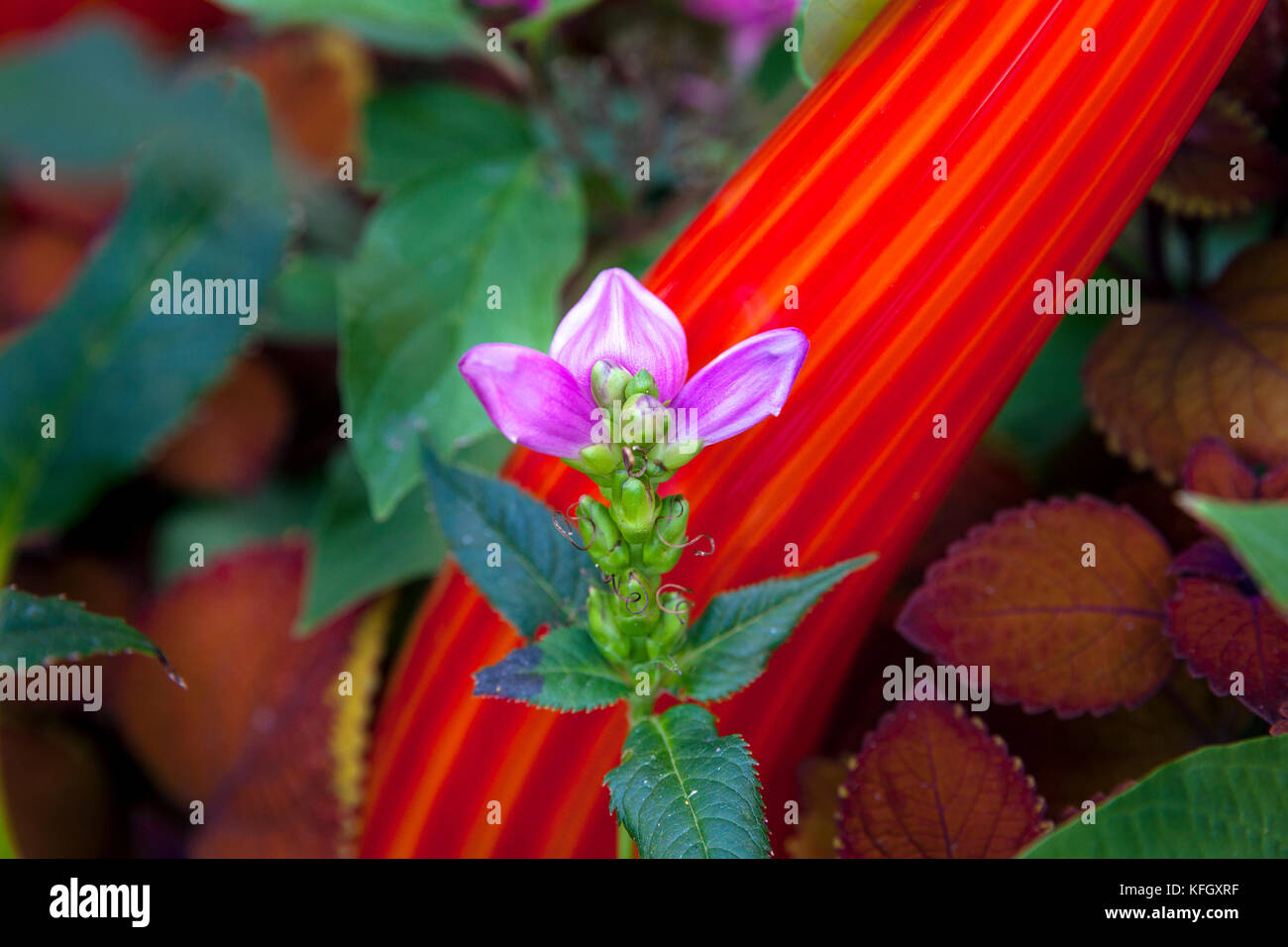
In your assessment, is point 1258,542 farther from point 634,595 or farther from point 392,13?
point 392,13

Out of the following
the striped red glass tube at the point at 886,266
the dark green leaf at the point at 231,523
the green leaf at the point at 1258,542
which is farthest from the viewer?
the dark green leaf at the point at 231,523

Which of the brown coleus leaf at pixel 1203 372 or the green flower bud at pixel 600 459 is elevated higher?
the brown coleus leaf at pixel 1203 372

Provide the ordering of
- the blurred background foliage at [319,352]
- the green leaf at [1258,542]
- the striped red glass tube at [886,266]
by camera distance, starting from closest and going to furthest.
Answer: the green leaf at [1258,542] < the striped red glass tube at [886,266] < the blurred background foliage at [319,352]

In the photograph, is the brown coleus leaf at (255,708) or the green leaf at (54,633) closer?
the green leaf at (54,633)

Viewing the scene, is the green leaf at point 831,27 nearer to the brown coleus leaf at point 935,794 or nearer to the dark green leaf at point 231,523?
the brown coleus leaf at point 935,794

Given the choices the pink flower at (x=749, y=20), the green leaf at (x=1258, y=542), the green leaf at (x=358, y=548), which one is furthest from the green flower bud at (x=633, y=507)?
the pink flower at (x=749, y=20)

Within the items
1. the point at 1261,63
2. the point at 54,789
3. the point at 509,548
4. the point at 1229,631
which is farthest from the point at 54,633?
the point at 1261,63

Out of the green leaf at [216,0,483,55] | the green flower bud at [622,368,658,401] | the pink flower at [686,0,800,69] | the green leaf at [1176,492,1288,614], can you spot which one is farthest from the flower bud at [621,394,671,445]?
the pink flower at [686,0,800,69]
